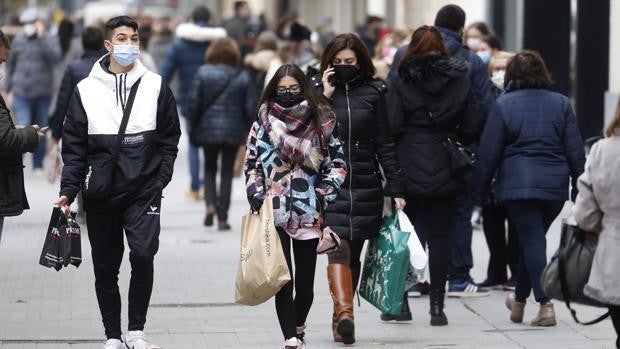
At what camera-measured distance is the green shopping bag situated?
30.5 feet

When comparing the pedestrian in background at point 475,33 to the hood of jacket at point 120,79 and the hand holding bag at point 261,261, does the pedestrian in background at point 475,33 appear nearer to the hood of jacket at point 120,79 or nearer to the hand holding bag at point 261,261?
the hood of jacket at point 120,79

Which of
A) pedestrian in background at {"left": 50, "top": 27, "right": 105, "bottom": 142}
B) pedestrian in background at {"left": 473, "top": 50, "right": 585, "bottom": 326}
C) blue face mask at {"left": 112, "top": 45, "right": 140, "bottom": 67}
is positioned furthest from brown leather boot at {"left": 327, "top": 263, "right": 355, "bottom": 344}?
pedestrian in background at {"left": 50, "top": 27, "right": 105, "bottom": 142}

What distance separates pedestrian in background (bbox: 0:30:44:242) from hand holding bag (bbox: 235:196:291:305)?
1.21 meters

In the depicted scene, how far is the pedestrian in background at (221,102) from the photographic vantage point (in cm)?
1487

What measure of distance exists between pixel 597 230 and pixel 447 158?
2690mm

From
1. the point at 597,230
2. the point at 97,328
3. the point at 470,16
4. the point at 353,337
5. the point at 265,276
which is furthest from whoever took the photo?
the point at 470,16

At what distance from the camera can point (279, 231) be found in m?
8.41

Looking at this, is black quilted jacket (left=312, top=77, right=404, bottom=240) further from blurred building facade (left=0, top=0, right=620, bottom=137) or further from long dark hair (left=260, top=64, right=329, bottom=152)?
blurred building facade (left=0, top=0, right=620, bottom=137)

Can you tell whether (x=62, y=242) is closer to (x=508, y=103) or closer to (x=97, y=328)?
(x=97, y=328)

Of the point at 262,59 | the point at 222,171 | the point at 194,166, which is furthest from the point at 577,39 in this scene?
the point at 222,171

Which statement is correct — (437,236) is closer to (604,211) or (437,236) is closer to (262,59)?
(604,211)

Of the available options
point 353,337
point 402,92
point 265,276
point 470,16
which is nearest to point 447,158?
point 402,92

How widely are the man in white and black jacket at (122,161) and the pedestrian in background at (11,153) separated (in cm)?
24

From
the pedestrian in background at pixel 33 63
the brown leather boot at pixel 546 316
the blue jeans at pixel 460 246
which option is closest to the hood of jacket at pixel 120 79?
the brown leather boot at pixel 546 316
